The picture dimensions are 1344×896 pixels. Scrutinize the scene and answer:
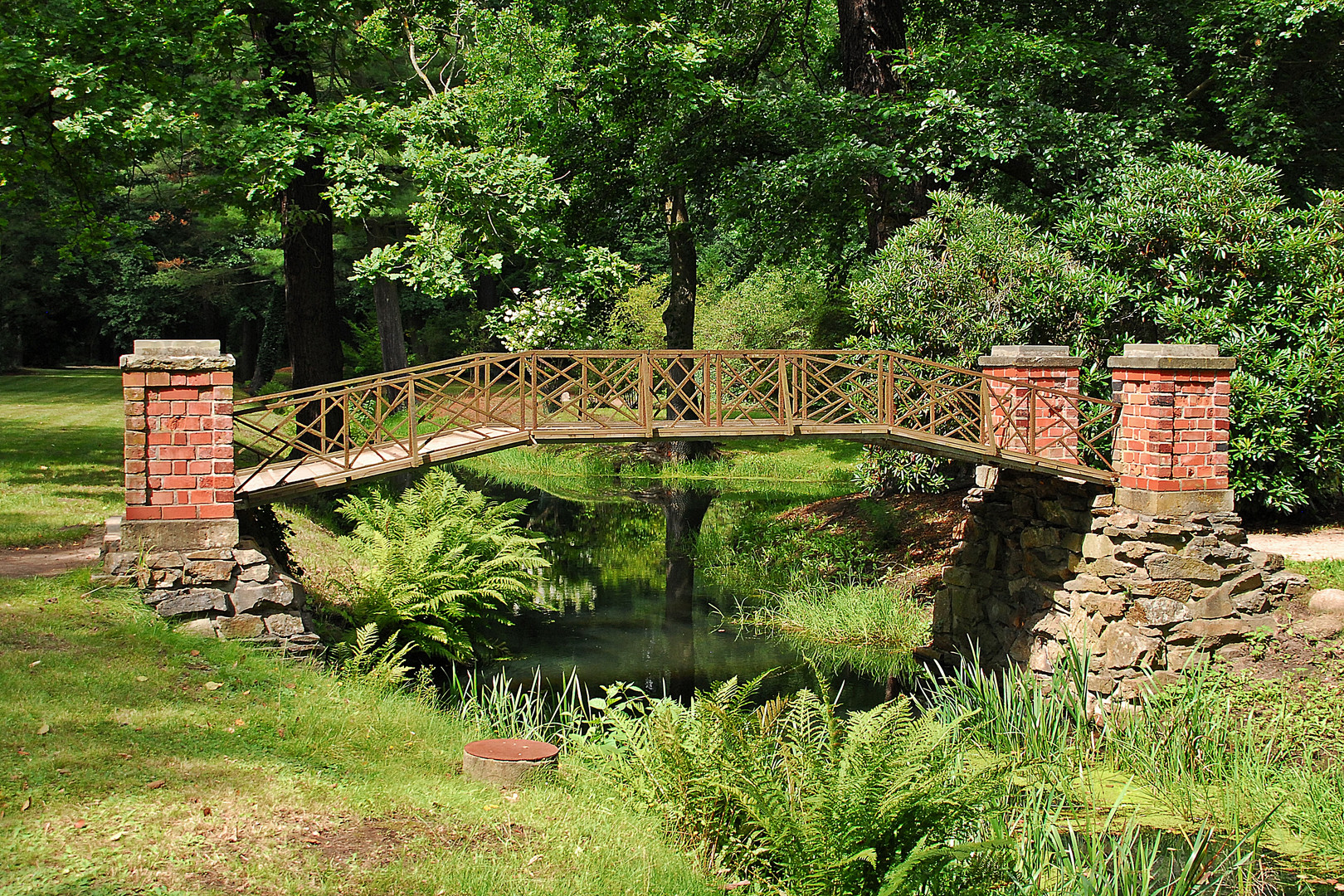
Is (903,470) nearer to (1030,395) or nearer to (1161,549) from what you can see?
(1030,395)

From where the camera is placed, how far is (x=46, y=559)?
10.9 m

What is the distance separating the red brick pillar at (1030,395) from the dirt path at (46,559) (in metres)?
9.40

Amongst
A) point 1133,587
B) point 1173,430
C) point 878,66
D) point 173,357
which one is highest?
point 878,66

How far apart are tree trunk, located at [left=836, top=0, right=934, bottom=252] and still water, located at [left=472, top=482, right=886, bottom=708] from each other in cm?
627

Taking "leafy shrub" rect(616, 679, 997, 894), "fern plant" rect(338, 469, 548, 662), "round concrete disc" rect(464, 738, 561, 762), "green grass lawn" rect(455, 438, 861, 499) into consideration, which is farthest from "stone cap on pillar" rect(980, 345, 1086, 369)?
"green grass lawn" rect(455, 438, 861, 499)

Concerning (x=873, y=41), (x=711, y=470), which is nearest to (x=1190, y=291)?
(x=873, y=41)

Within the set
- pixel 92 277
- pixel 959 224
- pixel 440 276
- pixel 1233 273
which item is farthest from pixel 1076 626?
pixel 92 277

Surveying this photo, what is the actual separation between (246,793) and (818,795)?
331 cm

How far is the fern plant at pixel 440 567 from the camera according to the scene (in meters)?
12.1

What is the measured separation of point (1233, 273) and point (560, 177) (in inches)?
394

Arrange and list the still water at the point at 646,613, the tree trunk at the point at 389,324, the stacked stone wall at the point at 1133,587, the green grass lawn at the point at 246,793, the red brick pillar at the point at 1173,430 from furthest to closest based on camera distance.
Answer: the tree trunk at the point at 389,324
the still water at the point at 646,613
the red brick pillar at the point at 1173,430
the stacked stone wall at the point at 1133,587
the green grass lawn at the point at 246,793

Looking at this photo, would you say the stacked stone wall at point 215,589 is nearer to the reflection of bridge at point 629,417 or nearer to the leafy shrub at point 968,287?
the reflection of bridge at point 629,417

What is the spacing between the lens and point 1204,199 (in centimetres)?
1368

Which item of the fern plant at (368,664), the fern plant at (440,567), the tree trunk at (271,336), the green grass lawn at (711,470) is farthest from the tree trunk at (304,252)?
the tree trunk at (271,336)
